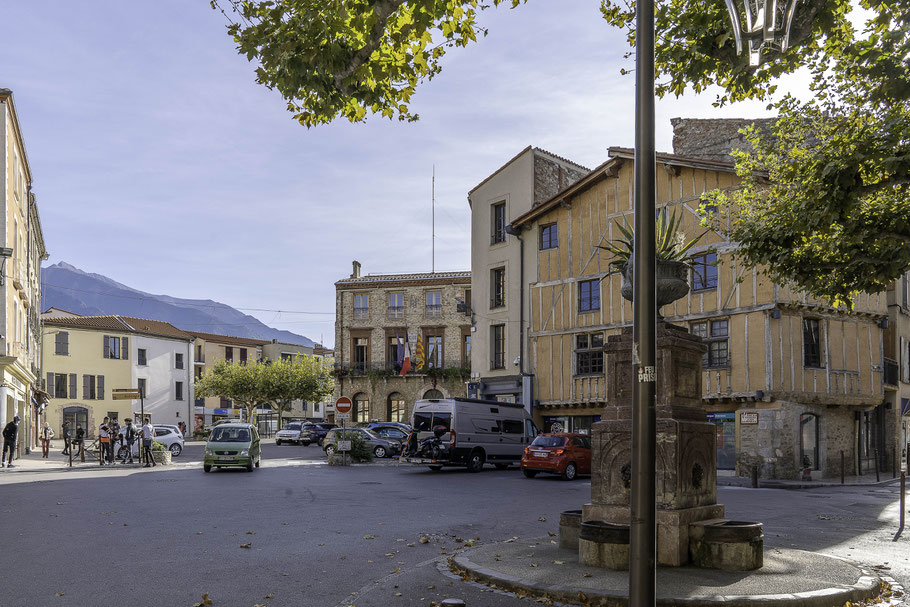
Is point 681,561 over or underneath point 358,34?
underneath

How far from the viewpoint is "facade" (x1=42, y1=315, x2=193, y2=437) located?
62.1m

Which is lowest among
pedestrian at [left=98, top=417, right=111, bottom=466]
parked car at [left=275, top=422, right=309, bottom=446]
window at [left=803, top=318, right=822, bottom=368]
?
parked car at [left=275, top=422, right=309, bottom=446]

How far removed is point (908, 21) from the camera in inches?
387

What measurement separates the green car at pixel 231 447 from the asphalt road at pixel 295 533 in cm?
376

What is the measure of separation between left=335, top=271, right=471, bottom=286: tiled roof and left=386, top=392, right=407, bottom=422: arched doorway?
28.0 feet

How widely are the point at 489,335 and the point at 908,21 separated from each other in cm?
2855

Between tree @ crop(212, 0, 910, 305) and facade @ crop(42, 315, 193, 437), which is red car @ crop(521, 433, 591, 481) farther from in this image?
facade @ crop(42, 315, 193, 437)

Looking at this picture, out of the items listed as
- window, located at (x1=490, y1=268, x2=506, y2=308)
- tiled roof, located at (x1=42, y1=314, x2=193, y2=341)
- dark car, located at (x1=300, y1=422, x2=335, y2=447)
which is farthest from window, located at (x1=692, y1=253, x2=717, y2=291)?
tiled roof, located at (x1=42, y1=314, x2=193, y2=341)

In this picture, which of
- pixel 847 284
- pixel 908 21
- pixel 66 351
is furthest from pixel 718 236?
pixel 66 351

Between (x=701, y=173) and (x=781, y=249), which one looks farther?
(x=701, y=173)

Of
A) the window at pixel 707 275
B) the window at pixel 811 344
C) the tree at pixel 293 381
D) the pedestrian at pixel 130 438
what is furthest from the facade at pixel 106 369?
the window at pixel 811 344

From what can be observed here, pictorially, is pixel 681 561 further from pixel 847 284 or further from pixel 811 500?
pixel 811 500

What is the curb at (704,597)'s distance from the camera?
697 centimetres

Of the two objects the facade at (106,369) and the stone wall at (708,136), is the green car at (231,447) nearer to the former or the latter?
the stone wall at (708,136)
